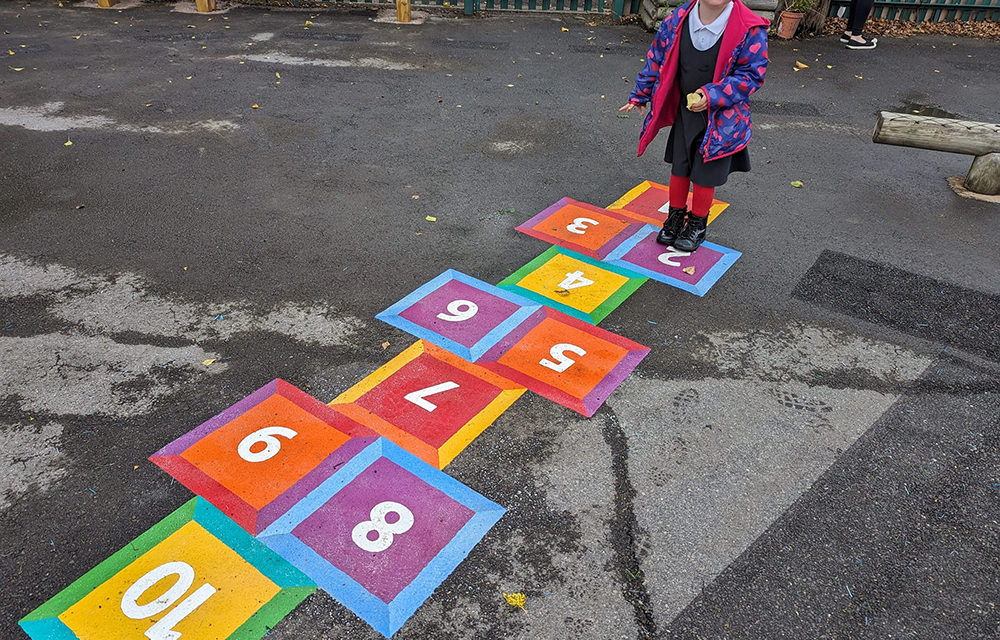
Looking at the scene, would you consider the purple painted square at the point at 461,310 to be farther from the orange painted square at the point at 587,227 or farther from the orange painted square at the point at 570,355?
the orange painted square at the point at 587,227

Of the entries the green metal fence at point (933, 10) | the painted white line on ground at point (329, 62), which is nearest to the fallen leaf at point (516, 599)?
the painted white line on ground at point (329, 62)

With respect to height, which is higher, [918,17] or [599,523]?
[918,17]

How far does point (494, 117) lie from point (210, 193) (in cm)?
344

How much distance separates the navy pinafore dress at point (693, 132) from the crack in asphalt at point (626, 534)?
84.1 inches

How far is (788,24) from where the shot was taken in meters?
11.0

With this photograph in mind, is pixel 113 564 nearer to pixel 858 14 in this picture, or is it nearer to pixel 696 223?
pixel 696 223

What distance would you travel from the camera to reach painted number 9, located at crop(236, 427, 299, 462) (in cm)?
353

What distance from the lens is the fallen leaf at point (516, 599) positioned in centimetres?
287

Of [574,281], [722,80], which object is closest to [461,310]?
[574,281]

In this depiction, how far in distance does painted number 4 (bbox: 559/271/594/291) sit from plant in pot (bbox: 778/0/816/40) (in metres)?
8.30

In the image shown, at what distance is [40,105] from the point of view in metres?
8.00

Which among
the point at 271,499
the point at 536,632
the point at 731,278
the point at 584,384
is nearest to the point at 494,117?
the point at 731,278

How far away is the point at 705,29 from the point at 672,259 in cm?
172

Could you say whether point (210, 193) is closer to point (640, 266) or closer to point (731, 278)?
point (640, 266)
